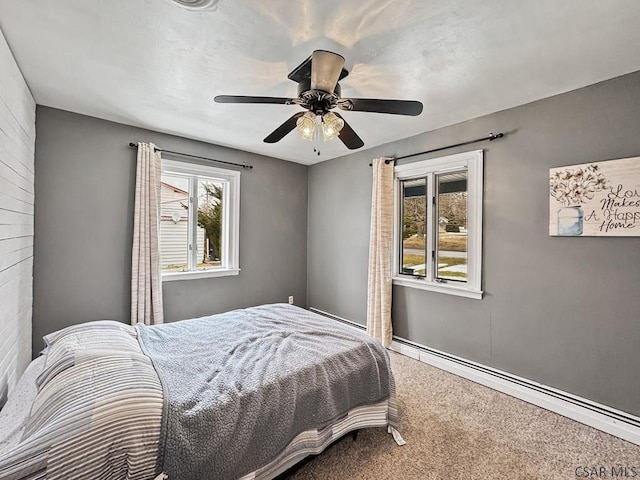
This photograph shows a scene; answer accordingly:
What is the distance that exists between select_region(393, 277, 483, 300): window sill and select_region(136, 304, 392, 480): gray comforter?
4.24ft

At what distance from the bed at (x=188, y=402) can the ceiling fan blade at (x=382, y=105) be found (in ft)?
4.97

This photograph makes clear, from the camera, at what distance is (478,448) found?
1.81 metres

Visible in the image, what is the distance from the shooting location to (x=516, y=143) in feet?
8.01

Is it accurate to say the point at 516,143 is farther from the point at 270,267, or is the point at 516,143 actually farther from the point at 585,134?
the point at 270,267

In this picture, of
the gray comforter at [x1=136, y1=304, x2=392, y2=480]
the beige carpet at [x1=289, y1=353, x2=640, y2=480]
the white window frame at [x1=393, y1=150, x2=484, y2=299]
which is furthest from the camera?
the white window frame at [x1=393, y1=150, x2=484, y2=299]

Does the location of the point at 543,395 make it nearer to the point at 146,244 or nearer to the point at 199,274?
the point at 199,274

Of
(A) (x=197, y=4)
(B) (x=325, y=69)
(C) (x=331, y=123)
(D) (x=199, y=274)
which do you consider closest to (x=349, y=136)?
(C) (x=331, y=123)

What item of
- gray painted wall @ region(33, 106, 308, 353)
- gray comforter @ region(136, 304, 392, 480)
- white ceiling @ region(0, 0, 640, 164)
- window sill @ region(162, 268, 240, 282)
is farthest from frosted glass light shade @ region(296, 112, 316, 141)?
window sill @ region(162, 268, 240, 282)

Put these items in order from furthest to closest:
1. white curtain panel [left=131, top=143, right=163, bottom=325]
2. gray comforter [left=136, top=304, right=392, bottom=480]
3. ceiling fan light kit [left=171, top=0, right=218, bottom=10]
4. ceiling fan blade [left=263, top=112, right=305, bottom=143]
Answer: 1. white curtain panel [left=131, top=143, right=163, bottom=325]
2. ceiling fan blade [left=263, top=112, right=305, bottom=143]
3. ceiling fan light kit [left=171, top=0, right=218, bottom=10]
4. gray comforter [left=136, top=304, right=392, bottom=480]

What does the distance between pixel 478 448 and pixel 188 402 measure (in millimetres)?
1799

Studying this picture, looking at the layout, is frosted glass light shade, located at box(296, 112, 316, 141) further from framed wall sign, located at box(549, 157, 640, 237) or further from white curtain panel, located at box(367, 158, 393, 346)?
framed wall sign, located at box(549, 157, 640, 237)

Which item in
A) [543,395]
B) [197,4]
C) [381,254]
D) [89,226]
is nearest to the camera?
[197,4]

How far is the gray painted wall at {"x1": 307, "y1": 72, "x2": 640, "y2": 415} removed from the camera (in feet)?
6.45

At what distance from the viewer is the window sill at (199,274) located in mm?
3242
